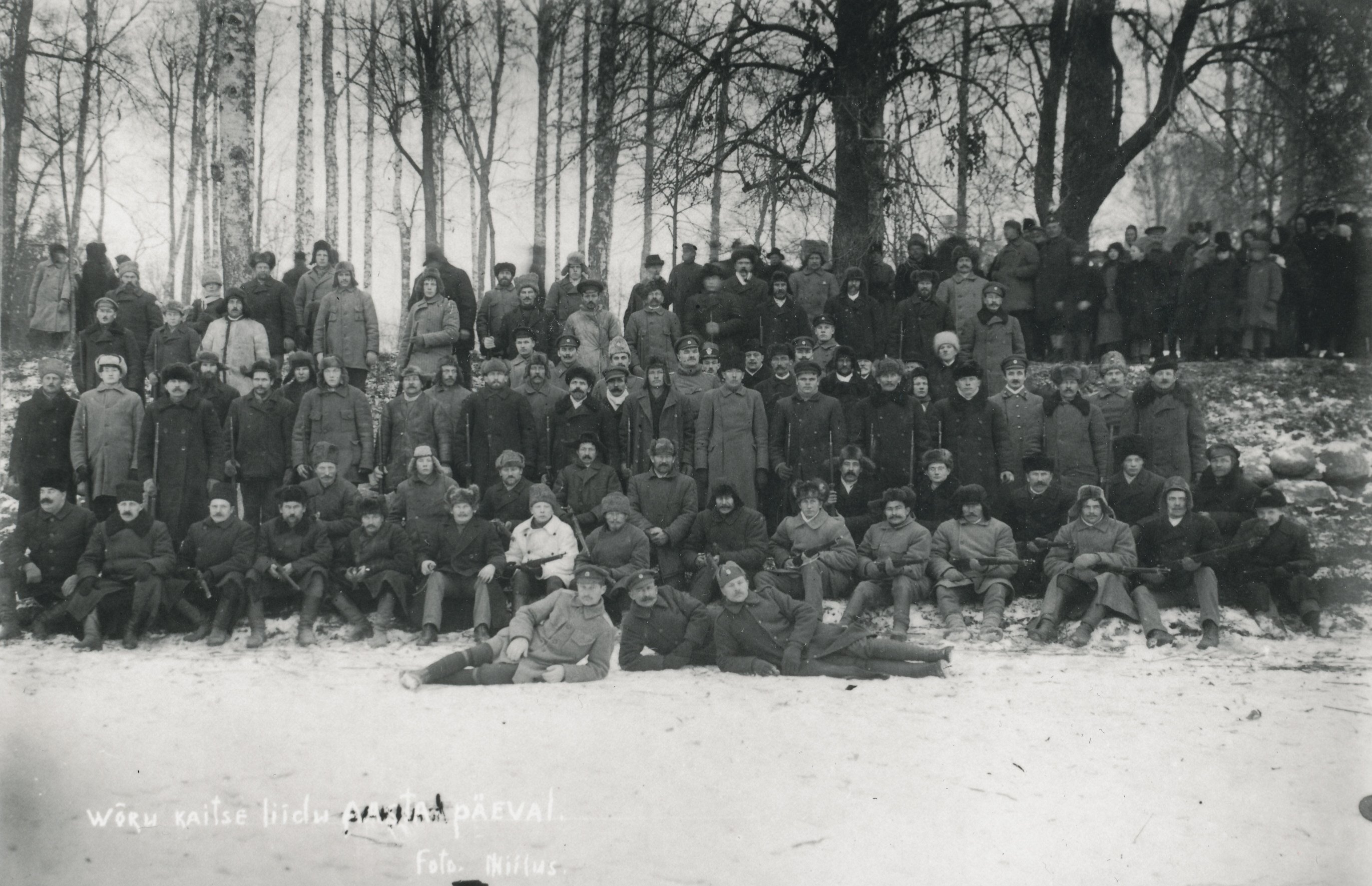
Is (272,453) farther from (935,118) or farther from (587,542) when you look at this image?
(935,118)

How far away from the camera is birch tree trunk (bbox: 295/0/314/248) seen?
14008mm

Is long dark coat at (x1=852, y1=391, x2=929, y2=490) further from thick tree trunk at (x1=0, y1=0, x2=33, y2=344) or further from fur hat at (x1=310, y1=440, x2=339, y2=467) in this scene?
thick tree trunk at (x1=0, y1=0, x2=33, y2=344)

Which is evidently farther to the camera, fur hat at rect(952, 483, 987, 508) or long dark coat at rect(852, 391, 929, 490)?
long dark coat at rect(852, 391, 929, 490)

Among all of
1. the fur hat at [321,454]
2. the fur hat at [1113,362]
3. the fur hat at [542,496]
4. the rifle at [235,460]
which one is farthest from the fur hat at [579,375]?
the fur hat at [1113,362]

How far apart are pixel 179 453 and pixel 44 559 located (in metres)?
1.26

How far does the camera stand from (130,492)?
7812 millimetres

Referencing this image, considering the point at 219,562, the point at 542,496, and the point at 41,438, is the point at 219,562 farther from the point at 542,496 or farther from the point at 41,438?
the point at 542,496

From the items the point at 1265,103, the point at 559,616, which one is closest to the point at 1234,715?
the point at 559,616

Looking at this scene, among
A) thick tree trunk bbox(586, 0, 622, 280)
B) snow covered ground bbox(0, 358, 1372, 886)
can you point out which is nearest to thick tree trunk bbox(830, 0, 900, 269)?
thick tree trunk bbox(586, 0, 622, 280)

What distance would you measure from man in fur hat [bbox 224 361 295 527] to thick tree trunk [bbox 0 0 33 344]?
1912mm

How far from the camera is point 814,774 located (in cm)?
546

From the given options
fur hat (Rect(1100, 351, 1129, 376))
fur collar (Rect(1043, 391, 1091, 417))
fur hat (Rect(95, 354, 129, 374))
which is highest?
fur hat (Rect(1100, 351, 1129, 376))

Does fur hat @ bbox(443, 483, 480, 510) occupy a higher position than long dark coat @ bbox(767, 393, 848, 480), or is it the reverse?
long dark coat @ bbox(767, 393, 848, 480)

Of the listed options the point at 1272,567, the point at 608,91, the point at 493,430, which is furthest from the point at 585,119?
the point at 1272,567
